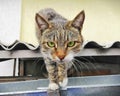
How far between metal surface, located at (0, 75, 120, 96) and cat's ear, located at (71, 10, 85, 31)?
305mm

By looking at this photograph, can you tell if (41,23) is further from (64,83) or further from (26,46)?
(64,83)

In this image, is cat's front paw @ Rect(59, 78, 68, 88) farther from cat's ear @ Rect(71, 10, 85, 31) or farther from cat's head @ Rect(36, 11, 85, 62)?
cat's ear @ Rect(71, 10, 85, 31)

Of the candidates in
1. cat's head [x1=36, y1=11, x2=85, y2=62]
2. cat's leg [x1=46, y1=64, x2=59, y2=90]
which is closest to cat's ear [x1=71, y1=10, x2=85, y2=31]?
cat's head [x1=36, y1=11, x2=85, y2=62]

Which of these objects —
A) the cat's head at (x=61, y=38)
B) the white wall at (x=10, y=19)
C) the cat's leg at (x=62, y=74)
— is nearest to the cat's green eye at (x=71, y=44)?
the cat's head at (x=61, y=38)

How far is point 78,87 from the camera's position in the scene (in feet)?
5.96

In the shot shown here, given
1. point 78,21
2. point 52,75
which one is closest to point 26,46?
point 52,75

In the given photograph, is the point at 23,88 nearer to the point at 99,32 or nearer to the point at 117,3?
the point at 99,32

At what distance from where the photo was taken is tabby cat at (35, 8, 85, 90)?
1.74 m

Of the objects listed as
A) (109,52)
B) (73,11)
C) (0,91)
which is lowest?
(0,91)

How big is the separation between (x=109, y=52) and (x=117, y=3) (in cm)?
125

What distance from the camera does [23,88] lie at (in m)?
1.83

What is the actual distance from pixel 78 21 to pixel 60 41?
14cm

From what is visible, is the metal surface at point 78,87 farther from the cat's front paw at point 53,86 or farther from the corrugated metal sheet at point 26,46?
the corrugated metal sheet at point 26,46

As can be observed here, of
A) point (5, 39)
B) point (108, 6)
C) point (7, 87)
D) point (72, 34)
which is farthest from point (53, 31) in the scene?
point (108, 6)
